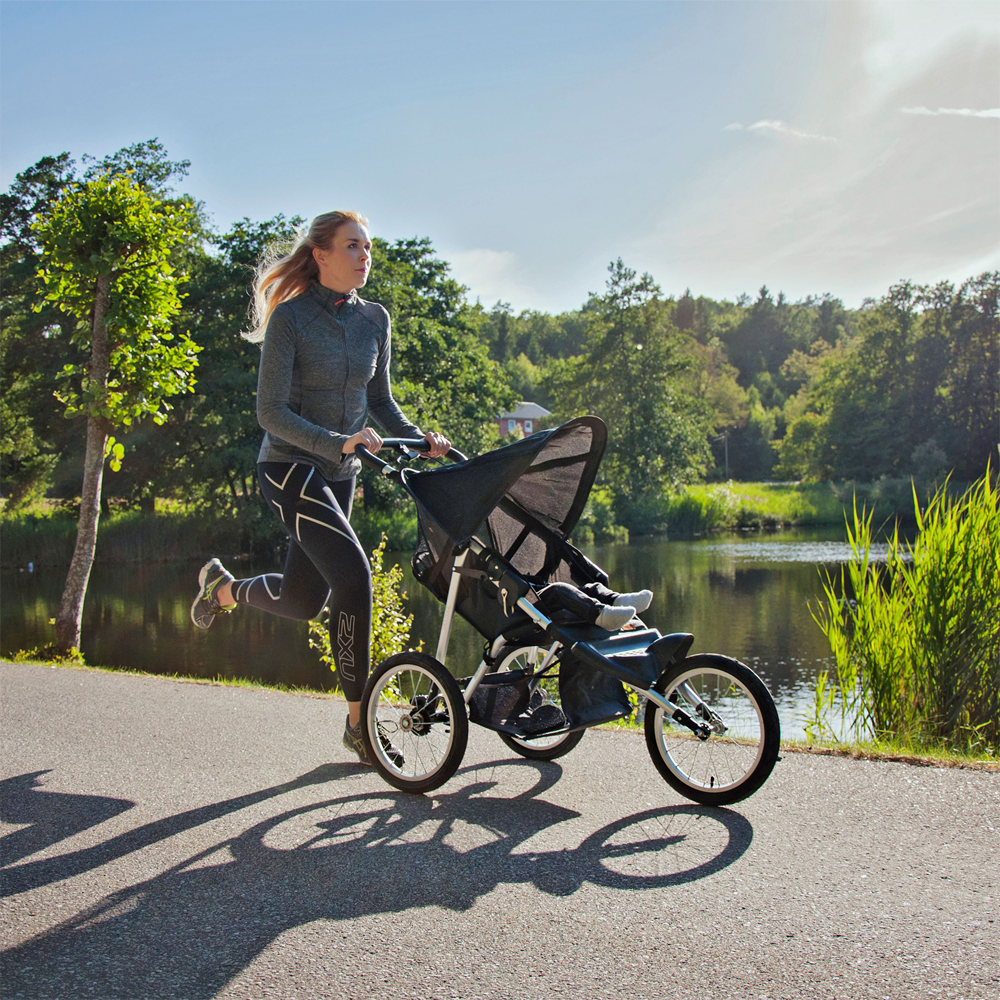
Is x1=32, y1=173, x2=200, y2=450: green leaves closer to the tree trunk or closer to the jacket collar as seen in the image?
the tree trunk

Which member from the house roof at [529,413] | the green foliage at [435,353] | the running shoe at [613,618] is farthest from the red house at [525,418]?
→ the running shoe at [613,618]

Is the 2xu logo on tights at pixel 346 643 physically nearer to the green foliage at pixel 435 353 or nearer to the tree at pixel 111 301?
the tree at pixel 111 301

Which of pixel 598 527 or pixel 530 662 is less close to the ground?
pixel 598 527

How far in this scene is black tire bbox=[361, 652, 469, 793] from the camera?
139 inches

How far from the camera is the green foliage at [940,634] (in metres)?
5.28

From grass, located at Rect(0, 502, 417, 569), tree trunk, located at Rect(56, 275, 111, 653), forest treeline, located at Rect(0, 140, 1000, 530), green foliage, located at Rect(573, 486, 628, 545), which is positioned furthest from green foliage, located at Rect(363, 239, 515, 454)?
tree trunk, located at Rect(56, 275, 111, 653)

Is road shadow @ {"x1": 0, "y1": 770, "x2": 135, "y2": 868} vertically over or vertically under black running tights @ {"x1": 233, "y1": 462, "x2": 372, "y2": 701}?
under

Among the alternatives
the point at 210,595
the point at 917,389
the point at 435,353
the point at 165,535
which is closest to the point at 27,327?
the point at 165,535

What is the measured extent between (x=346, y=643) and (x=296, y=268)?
67.1 inches

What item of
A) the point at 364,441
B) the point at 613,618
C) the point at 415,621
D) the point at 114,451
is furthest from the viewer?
the point at 415,621

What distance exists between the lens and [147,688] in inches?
241

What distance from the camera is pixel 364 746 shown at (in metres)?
3.88

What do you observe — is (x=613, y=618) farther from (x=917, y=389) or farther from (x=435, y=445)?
(x=917, y=389)

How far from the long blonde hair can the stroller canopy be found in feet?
3.57
